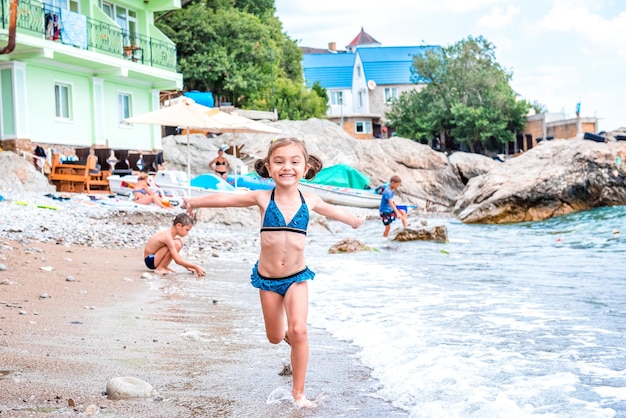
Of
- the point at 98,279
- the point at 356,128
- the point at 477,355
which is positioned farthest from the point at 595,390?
the point at 356,128

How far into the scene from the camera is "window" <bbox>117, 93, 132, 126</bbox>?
90.6ft

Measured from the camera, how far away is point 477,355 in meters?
4.94

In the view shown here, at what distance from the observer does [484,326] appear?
605 cm

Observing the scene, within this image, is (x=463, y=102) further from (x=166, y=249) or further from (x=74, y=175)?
(x=166, y=249)

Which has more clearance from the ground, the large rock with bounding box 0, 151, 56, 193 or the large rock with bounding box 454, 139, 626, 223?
the large rock with bounding box 0, 151, 56, 193

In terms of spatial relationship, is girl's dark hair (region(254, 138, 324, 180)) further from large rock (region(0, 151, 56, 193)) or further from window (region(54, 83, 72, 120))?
window (region(54, 83, 72, 120))

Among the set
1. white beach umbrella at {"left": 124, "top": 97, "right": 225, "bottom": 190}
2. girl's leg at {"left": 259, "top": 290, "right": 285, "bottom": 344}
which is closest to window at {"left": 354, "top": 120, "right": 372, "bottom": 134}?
white beach umbrella at {"left": 124, "top": 97, "right": 225, "bottom": 190}

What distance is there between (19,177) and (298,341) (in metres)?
16.6

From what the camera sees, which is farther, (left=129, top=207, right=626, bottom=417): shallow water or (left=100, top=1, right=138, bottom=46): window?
(left=100, top=1, right=138, bottom=46): window

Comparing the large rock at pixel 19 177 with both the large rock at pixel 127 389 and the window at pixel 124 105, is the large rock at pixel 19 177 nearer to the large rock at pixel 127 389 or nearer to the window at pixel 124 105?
the window at pixel 124 105

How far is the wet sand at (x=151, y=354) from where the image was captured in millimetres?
3635

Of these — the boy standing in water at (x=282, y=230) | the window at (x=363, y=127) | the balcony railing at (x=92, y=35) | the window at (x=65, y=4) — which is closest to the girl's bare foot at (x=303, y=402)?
the boy standing in water at (x=282, y=230)

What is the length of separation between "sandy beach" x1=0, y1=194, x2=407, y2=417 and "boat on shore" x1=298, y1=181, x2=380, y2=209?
74.3 ft

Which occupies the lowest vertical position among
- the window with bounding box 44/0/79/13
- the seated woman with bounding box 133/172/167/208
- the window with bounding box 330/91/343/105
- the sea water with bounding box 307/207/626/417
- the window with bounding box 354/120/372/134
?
the sea water with bounding box 307/207/626/417
